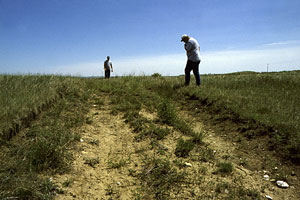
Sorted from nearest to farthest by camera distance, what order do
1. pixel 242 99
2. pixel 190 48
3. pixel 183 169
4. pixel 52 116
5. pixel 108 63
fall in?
1. pixel 183 169
2. pixel 52 116
3. pixel 242 99
4. pixel 190 48
5. pixel 108 63

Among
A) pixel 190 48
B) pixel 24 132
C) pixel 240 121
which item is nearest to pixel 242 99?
pixel 240 121

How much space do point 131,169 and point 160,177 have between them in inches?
23.8

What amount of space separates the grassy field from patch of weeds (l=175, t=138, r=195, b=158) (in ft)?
0.07

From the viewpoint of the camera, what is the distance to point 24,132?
182 inches

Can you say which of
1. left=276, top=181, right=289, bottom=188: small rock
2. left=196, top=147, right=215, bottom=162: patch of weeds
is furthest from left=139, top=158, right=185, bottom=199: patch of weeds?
left=276, top=181, right=289, bottom=188: small rock

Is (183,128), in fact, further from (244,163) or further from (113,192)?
(113,192)

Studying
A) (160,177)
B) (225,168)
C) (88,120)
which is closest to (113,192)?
(160,177)

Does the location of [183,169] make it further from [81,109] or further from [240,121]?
[81,109]

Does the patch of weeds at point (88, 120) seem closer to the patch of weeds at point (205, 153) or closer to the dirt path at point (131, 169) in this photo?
the dirt path at point (131, 169)

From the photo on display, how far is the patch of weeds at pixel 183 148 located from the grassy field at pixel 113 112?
2 centimetres

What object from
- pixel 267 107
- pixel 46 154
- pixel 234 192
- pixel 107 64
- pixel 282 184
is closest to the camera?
pixel 234 192

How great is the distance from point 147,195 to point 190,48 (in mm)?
7279

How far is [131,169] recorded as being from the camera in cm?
407

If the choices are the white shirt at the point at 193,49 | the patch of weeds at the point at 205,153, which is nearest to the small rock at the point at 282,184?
the patch of weeds at the point at 205,153
